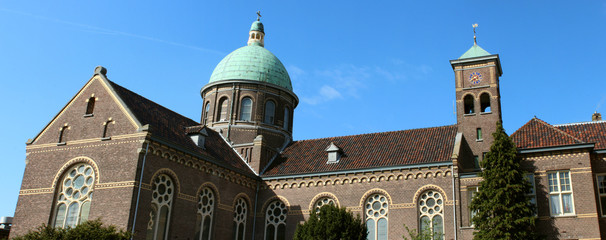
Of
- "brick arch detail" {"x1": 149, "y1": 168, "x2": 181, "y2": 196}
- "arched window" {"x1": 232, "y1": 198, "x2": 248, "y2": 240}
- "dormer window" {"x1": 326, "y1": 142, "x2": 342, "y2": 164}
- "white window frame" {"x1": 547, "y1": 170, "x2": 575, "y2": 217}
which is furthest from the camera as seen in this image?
"dormer window" {"x1": 326, "y1": 142, "x2": 342, "y2": 164}

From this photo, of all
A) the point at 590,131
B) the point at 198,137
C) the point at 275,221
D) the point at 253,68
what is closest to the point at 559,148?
the point at 590,131

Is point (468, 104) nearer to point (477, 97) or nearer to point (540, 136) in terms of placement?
point (477, 97)

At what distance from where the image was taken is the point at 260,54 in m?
45.9

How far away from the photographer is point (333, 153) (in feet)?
123

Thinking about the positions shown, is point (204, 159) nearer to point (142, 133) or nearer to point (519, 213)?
point (142, 133)

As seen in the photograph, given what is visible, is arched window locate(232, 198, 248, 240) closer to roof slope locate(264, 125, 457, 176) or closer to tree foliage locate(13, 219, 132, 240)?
roof slope locate(264, 125, 457, 176)

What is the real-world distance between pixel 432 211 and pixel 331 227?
805 centimetres

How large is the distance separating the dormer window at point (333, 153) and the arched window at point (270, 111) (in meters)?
7.91

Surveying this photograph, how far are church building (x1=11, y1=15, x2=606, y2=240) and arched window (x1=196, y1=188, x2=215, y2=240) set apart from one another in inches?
3.2

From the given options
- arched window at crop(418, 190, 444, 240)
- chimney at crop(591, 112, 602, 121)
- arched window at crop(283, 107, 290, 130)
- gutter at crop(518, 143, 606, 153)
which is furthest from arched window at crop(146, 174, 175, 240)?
chimney at crop(591, 112, 602, 121)

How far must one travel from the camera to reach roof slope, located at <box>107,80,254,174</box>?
104 ft

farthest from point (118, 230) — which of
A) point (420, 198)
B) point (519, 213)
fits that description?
point (519, 213)

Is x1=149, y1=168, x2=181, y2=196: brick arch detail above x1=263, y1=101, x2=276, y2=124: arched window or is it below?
below

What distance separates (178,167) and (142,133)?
10.6ft
